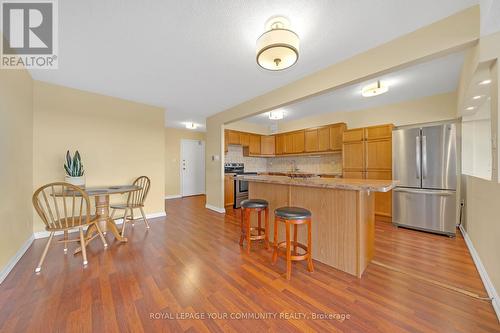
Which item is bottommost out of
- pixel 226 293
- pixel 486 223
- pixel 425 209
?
pixel 226 293

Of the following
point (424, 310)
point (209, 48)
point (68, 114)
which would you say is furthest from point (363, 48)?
point (68, 114)

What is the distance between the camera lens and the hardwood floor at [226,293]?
1.30 metres

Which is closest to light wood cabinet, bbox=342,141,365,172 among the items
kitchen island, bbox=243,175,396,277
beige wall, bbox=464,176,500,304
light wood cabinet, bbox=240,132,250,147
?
beige wall, bbox=464,176,500,304

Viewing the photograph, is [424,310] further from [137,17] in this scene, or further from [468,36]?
[137,17]

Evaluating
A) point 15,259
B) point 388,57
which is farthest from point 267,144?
point 15,259

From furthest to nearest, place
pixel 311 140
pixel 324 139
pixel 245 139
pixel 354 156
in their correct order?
pixel 245 139 < pixel 311 140 < pixel 324 139 < pixel 354 156

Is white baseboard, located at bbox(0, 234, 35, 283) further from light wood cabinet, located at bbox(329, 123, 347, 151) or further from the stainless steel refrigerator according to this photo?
light wood cabinet, located at bbox(329, 123, 347, 151)

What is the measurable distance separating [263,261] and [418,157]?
3.20 meters

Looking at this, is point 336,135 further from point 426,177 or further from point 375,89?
point 426,177

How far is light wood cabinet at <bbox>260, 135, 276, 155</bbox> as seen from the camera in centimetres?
590

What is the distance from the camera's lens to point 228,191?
487 cm

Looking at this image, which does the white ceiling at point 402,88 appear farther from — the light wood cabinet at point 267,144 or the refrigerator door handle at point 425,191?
the refrigerator door handle at point 425,191

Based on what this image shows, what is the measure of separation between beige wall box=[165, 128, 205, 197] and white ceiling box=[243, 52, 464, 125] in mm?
3972

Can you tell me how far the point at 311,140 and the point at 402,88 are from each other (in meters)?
2.20
